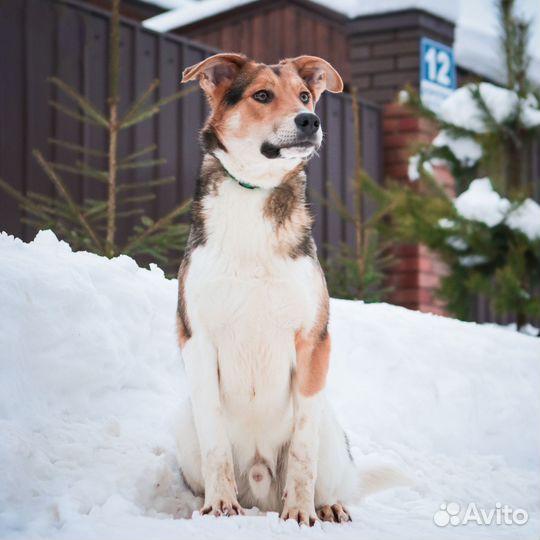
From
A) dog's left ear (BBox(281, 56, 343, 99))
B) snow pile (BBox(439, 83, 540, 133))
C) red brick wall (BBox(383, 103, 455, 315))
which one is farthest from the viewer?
red brick wall (BBox(383, 103, 455, 315))

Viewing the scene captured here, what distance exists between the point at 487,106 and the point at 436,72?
5.22 feet

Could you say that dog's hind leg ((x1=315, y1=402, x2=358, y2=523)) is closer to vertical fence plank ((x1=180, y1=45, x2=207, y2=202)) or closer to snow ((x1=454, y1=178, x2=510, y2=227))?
vertical fence plank ((x1=180, y1=45, x2=207, y2=202))

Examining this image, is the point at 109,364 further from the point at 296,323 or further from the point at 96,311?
the point at 296,323

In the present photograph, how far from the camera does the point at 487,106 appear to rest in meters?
8.91

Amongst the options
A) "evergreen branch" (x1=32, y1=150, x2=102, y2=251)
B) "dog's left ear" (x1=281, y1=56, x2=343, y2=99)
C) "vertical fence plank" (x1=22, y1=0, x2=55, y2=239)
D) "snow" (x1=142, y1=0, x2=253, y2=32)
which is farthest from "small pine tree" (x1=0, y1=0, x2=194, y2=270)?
"snow" (x1=142, y1=0, x2=253, y2=32)

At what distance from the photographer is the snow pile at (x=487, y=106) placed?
8922 mm

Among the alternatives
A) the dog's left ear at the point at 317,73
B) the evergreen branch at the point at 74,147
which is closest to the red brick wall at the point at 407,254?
the evergreen branch at the point at 74,147

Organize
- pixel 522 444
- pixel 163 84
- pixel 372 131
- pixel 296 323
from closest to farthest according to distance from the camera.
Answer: pixel 296 323
pixel 522 444
pixel 163 84
pixel 372 131

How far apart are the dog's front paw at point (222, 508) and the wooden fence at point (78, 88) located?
3.95 metres

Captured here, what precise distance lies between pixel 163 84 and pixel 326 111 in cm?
218

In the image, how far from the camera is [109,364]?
413 centimetres

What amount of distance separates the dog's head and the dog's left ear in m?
0.07

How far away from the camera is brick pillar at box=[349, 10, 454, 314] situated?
986 centimetres

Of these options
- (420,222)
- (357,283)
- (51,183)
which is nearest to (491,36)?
(420,222)
